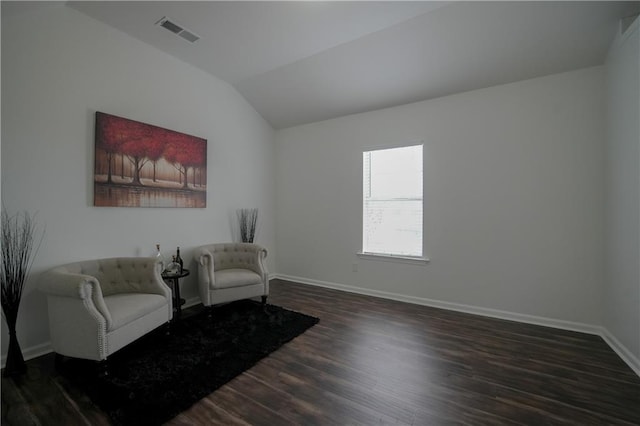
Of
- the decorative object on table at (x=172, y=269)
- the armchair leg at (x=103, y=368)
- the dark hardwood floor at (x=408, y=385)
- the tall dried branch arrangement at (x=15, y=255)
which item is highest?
the tall dried branch arrangement at (x=15, y=255)

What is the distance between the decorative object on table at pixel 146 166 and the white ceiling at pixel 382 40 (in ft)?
3.46

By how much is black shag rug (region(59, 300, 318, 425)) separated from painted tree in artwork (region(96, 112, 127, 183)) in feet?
5.80

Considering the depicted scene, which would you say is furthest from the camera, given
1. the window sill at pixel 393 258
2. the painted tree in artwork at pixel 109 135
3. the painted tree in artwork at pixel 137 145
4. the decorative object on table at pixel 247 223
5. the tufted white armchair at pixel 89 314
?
the decorative object on table at pixel 247 223

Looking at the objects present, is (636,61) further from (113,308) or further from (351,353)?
(113,308)

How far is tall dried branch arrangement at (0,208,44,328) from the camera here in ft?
7.04

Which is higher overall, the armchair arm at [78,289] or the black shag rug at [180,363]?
the armchair arm at [78,289]

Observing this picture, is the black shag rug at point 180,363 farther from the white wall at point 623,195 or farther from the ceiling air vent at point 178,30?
the ceiling air vent at point 178,30

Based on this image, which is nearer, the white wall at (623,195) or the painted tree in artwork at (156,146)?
the white wall at (623,195)

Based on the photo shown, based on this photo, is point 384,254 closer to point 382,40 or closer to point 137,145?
point 382,40

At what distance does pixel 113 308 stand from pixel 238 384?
1.25 metres

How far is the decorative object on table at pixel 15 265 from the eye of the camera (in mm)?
2139

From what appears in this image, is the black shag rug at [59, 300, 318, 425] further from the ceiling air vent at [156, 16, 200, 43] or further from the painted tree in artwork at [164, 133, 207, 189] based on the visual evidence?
the ceiling air vent at [156, 16, 200, 43]

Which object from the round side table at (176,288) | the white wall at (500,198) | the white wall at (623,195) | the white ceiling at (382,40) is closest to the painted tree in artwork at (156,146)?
the white ceiling at (382,40)

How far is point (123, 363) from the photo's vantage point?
2.26 metres
